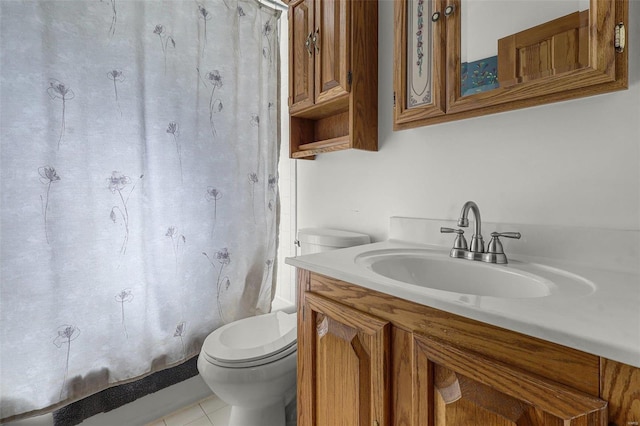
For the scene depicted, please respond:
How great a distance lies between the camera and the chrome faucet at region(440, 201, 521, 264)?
31.4 inches

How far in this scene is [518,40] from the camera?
32.3 inches

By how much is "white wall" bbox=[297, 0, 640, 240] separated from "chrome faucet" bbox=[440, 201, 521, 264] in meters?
0.13

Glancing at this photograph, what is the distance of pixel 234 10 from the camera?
1463 millimetres

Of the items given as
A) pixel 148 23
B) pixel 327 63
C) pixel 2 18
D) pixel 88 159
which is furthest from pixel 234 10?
pixel 88 159

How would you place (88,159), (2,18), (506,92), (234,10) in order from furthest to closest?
(234,10), (88,159), (2,18), (506,92)

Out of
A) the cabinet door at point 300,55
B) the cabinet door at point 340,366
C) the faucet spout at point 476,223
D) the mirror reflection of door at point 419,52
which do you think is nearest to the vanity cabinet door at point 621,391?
the cabinet door at point 340,366

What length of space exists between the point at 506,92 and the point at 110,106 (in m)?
1.37

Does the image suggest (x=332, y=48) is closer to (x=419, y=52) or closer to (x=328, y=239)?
(x=419, y=52)

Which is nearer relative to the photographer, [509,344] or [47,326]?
[509,344]

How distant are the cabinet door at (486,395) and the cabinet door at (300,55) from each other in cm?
111

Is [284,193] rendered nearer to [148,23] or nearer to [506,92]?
[148,23]

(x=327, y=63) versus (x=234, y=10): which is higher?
(x=234, y=10)

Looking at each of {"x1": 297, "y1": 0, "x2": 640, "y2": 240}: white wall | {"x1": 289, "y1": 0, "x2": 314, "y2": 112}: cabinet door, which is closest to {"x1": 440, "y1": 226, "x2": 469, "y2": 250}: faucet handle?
{"x1": 297, "y1": 0, "x2": 640, "y2": 240}: white wall

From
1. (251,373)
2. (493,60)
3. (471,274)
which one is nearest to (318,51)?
(493,60)
